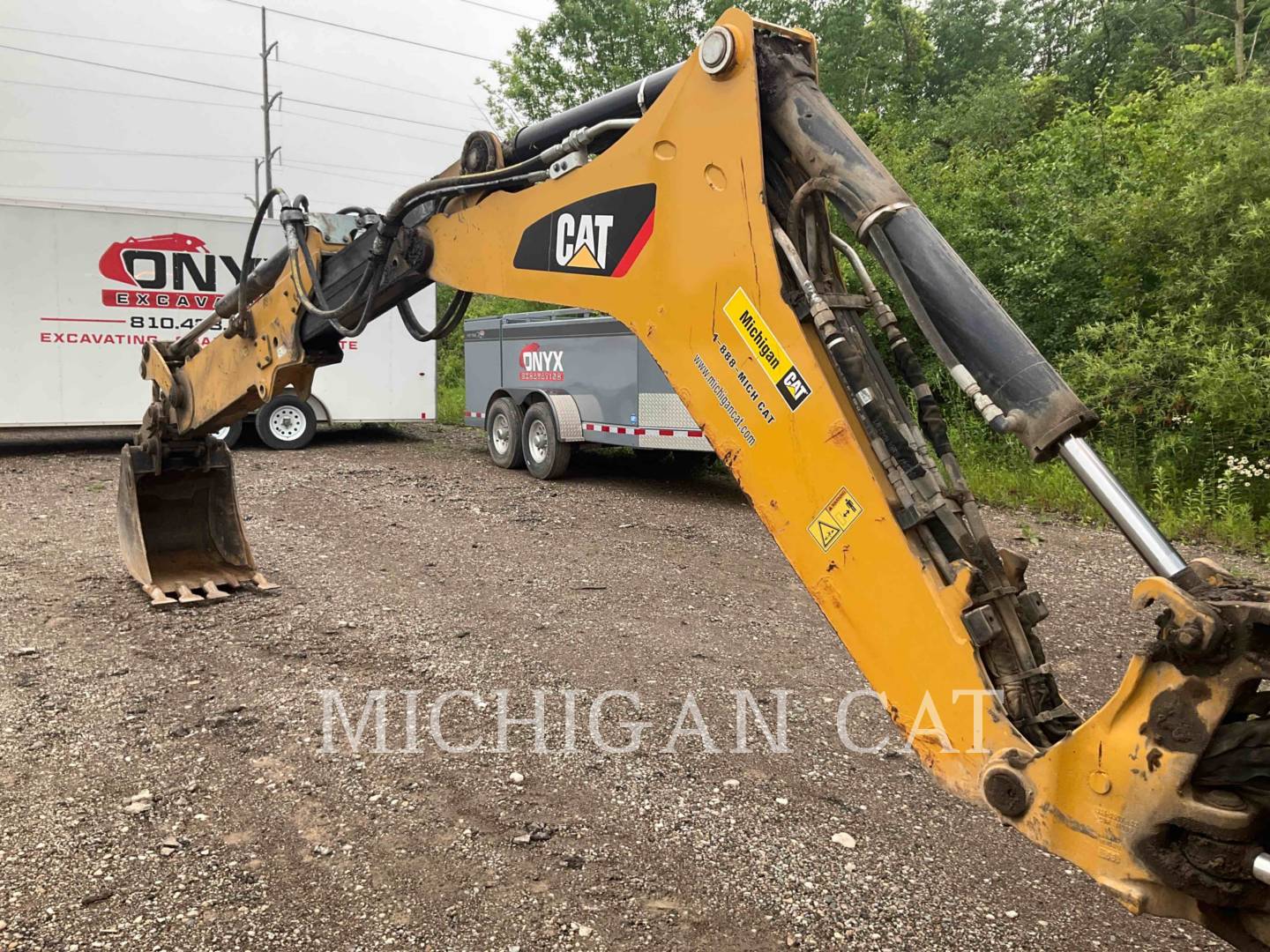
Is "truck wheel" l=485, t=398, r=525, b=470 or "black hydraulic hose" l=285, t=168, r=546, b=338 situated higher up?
"black hydraulic hose" l=285, t=168, r=546, b=338

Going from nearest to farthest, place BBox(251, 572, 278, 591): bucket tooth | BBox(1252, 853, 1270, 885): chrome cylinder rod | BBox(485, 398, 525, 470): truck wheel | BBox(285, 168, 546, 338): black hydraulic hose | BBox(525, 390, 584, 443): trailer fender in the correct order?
BBox(1252, 853, 1270, 885): chrome cylinder rod, BBox(285, 168, 546, 338): black hydraulic hose, BBox(251, 572, 278, 591): bucket tooth, BBox(525, 390, 584, 443): trailer fender, BBox(485, 398, 525, 470): truck wheel

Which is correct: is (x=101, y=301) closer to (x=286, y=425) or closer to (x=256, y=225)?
(x=286, y=425)

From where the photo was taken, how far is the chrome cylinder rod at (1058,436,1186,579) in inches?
65.2

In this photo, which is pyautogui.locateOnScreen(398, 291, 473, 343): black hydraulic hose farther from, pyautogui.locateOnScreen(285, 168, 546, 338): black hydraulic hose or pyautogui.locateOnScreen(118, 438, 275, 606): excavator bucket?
pyautogui.locateOnScreen(118, 438, 275, 606): excavator bucket

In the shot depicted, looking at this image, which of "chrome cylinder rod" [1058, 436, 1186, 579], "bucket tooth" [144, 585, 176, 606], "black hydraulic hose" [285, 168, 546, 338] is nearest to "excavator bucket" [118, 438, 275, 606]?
"bucket tooth" [144, 585, 176, 606]

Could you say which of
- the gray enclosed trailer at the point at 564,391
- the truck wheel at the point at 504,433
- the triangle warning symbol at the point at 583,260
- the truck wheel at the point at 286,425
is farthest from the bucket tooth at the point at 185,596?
the truck wheel at the point at 286,425

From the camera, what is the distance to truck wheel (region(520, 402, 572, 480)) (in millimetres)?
10758

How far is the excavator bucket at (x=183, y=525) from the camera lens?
5.86 meters

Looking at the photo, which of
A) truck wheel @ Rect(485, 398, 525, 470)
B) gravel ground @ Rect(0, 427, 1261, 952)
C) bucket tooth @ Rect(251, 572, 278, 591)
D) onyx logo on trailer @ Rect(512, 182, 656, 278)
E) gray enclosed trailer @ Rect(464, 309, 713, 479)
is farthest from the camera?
truck wheel @ Rect(485, 398, 525, 470)

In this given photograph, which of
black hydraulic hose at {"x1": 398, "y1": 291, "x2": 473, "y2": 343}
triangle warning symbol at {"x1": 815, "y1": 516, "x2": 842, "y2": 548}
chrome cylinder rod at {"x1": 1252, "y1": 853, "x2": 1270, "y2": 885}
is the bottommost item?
chrome cylinder rod at {"x1": 1252, "y1": 853, "x2": 1270, "y2": 885}

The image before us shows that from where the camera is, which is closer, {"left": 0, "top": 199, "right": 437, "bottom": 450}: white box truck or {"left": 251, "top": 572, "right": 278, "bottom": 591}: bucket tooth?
{"left": 251, "top": 572, "right": 278, "bottom": 591}: bucket tooth

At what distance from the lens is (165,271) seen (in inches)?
501

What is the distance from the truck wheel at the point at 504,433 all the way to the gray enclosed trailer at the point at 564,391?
1 centimetres

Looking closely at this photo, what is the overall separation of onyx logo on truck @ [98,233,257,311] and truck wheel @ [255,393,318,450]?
1.63m
